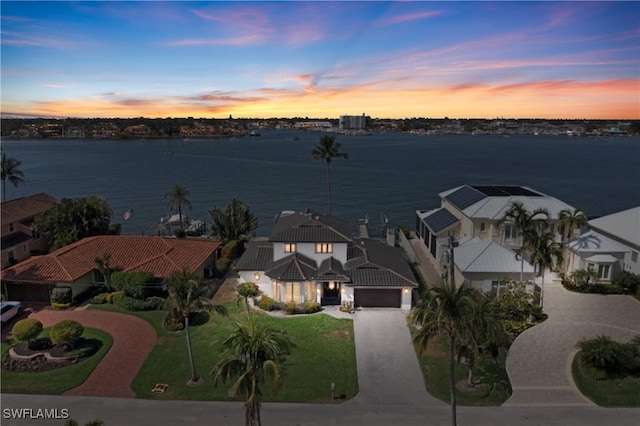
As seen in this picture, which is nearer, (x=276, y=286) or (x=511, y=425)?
(x=511, y=425)

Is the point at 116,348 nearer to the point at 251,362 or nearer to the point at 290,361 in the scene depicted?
the point at 290,361

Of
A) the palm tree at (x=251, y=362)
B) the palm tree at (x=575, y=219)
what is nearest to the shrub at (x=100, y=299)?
the palm tree at (x=251, y=362)

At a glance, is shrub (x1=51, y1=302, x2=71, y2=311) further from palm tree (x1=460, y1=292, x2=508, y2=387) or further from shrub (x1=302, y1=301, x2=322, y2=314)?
palm tree (x1=460, y1=292, x2=508, y2=387)

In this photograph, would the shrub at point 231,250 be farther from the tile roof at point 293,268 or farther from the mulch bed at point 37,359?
the mulch bed at point 37,359

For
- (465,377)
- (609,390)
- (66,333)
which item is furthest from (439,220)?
(66,333)

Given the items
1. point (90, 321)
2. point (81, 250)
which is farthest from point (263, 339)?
point (81, 250)

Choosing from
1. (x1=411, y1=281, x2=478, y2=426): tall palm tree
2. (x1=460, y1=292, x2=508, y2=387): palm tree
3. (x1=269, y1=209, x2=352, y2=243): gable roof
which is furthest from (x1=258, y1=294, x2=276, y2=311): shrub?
(x1=411, y1=281, x2=478, y2=426): tall palm tree

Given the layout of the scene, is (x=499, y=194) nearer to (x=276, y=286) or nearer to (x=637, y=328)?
(x=637, y=328)
